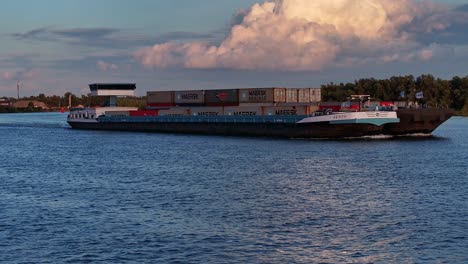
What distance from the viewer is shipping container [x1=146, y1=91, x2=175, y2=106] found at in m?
131

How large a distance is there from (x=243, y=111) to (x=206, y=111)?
1055 cm

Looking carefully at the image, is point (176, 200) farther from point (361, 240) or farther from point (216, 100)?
point (216, 100)

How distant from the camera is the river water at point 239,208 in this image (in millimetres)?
29594

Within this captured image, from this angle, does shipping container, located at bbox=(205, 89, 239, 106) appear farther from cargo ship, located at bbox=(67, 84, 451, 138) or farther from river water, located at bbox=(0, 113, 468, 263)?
river water, located at bbox=(0, 113, 468, 263)

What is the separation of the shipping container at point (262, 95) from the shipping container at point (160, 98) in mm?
20756

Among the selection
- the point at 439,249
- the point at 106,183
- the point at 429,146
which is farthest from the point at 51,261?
the point at 429,146

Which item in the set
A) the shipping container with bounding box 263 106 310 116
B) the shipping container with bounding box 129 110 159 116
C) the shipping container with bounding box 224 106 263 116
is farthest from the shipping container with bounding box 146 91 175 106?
the shipping container with bounding box 263 106 310 116

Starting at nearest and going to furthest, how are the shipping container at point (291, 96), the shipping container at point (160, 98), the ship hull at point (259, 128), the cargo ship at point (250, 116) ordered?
the ship hull at point (259, 128) < the cargo ship at point (250, 116) < the shipping container at point (291, 96) < the shipping container at point (160, 98)

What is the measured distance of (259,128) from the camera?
342 ft

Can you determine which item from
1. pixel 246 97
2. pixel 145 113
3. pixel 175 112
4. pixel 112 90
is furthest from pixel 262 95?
pixel 112 90

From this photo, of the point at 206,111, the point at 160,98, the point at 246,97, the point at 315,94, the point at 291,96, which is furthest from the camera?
the point at 160,98

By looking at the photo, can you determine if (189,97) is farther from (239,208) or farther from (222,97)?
(239,208)

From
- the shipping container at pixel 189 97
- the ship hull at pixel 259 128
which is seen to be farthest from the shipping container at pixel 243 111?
the shipping container at pixel 189 97

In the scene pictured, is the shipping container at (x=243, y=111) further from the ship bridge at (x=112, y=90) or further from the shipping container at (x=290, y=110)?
the ship bridge at (x=112, y=90)
